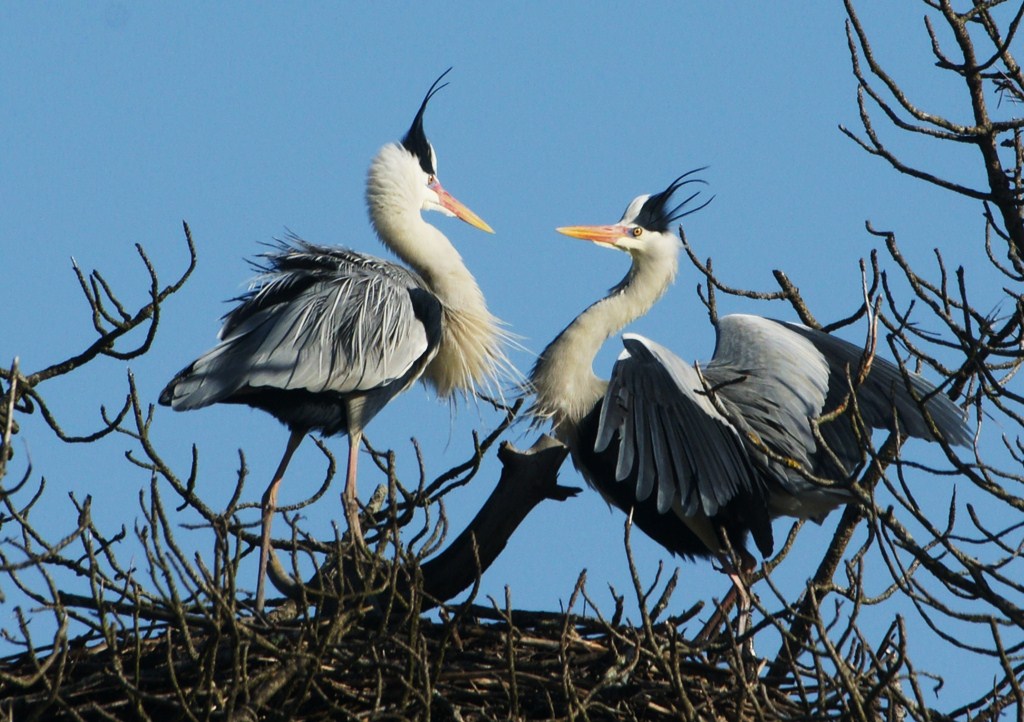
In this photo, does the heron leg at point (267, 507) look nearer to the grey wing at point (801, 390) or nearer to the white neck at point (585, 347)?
the white neck at point (585, 347)

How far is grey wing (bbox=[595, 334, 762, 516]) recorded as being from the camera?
18.5ft

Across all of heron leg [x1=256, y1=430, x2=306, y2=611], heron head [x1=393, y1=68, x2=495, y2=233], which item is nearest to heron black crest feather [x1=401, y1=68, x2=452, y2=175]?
heron head [x1=393, y1=68, x2=495, y2=233]

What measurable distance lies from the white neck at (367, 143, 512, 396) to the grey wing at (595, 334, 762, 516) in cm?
128

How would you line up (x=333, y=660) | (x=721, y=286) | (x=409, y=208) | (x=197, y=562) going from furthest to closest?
(x=409, y=208)
(x=721, y=286)
(x=333, y=660)
(x=197, y=562)

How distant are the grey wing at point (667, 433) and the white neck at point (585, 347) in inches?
30.6

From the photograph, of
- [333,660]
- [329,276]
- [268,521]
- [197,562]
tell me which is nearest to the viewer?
[197,562]

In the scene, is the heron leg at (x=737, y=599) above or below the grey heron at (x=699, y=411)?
below

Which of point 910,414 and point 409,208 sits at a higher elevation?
point 409,208

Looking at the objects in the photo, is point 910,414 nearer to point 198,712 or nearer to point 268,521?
point 268,521

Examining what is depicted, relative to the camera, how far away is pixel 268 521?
218 inches

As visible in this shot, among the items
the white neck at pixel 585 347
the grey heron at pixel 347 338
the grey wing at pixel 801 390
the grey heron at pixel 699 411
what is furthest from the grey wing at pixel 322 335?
the grey wing at pixel 801 390

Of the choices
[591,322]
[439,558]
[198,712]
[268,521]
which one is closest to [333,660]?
[198,712]

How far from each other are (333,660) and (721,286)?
6.44 ft

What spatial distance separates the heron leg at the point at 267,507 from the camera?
17.2 ft
